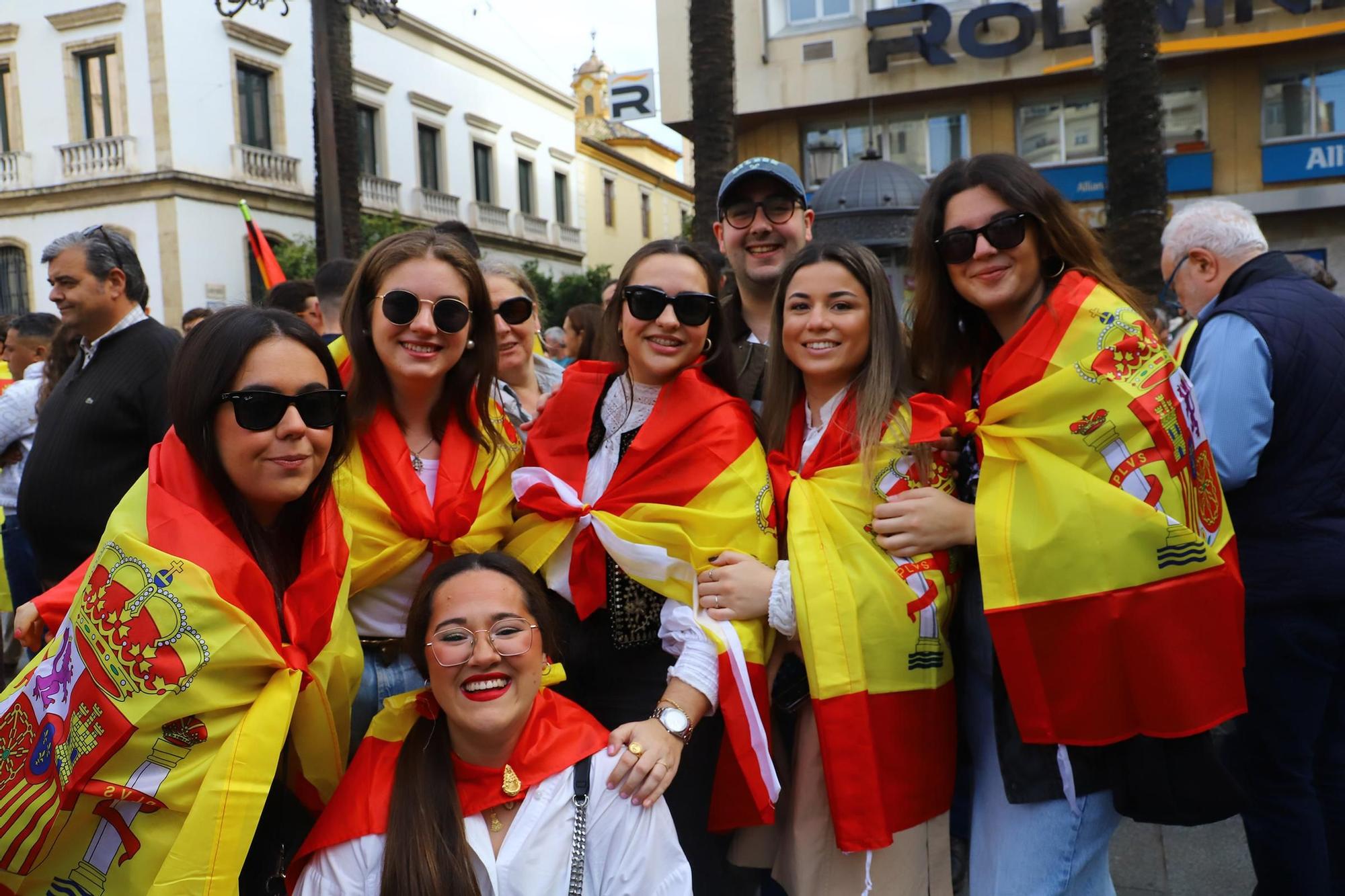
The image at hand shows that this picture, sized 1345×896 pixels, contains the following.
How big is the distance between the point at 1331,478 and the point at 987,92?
56.4ft

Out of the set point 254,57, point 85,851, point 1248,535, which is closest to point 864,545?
point 1248,535

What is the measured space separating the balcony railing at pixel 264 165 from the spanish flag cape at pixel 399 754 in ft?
71.8

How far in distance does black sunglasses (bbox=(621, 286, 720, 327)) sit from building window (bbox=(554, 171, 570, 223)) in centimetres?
3185

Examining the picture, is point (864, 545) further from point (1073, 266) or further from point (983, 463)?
point (1073, 266)

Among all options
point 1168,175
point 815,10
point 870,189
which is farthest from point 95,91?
point 1168,175

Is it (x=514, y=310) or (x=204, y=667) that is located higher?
(x=514, y=310)

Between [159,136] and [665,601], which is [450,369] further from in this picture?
[159,136]

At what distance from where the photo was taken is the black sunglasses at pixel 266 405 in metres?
2.12

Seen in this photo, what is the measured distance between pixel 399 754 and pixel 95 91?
908 inches

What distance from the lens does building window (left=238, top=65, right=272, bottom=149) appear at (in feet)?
71.7

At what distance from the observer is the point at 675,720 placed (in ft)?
7.62

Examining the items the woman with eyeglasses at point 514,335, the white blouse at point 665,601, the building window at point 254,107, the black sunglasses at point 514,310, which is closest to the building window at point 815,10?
the building window at point 254,107

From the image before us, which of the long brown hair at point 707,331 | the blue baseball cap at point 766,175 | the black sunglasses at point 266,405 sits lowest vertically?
the black sunglasses at point 266,405

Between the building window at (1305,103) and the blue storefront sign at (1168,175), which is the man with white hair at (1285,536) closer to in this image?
the blue storefront sign at (1168,175)
